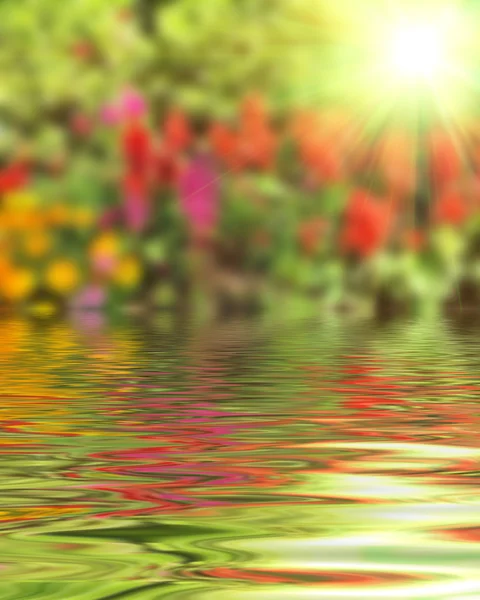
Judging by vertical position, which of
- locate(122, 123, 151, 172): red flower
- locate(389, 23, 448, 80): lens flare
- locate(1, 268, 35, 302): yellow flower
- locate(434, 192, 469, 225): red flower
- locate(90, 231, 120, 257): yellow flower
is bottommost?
locate(1, 268, 35, 302): yellow flower

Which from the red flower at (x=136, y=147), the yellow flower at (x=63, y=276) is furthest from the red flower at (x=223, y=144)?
the yellow flower at (x=63, y=276)

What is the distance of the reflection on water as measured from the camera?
1.89 meters

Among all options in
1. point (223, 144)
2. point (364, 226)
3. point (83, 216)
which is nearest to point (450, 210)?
point (364, 226)

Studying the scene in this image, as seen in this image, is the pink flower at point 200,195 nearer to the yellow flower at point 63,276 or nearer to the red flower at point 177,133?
the red flower at point 177,133

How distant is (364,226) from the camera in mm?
9352

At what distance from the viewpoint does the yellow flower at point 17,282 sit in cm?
927

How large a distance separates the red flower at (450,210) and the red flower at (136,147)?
6.07 ft

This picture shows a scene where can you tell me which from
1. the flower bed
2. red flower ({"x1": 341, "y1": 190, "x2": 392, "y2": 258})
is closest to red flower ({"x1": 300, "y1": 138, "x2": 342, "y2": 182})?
the flower bed

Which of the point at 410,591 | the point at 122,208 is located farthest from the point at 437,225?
the point at 410,591

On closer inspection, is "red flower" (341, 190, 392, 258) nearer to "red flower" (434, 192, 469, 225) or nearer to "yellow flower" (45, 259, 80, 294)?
"red flower" (434, 192, 469, 225)

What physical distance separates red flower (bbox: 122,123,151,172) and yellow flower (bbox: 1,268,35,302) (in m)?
0.92

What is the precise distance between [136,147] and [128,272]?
2.51ft

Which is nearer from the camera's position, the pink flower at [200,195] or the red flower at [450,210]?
the pink flower at [200,195]

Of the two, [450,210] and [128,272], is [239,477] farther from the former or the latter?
[450,210]
